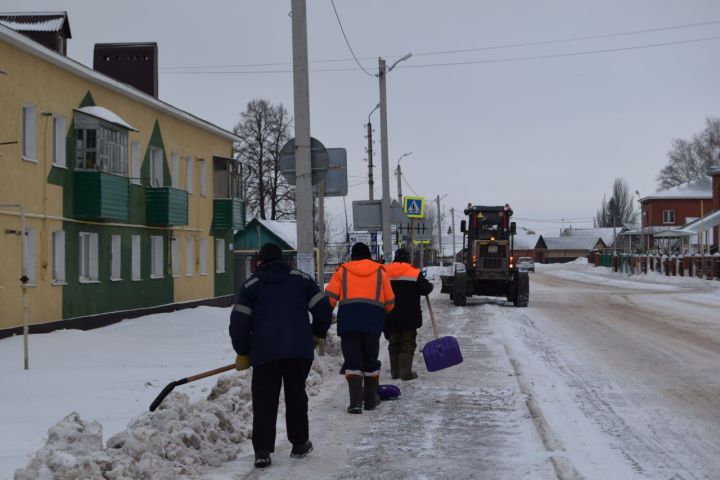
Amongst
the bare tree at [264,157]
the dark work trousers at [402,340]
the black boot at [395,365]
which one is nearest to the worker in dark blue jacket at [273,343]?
the dark work trousers at [402,340]

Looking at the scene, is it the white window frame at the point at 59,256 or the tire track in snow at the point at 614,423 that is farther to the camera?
the white window frame at the point at 59,256

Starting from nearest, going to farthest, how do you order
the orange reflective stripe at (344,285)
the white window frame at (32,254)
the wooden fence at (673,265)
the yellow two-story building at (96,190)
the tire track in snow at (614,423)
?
the tire track in snow at (614,423) < the orange reflective stripe at (344,285) < the yellow two-story building at (96,190) < the white window frame at (32,254) < the wooden fence at (673,265)

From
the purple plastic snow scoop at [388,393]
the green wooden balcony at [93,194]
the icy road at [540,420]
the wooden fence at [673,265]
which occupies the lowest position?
the icy road at [540,420]

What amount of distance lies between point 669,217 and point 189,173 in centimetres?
7200

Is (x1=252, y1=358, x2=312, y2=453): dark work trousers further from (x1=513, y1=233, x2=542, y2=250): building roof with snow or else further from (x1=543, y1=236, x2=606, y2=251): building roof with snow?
(x1=513, y1=233, x2=542, y2=250): building roof with snow

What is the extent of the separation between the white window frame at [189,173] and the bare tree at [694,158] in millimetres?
79680

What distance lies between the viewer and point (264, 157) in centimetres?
6359

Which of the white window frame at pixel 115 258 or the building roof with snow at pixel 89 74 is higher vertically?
the building roof with snow at pixel 89 74

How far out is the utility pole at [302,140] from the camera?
13031 millimetres

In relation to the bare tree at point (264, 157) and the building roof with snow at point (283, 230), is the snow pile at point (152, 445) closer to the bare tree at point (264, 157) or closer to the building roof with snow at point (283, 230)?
the building roof with snow at point (283, 230)

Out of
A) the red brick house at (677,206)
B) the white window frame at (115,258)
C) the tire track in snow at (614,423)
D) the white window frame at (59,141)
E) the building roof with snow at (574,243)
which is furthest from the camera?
the building roof with snow at (574,243)

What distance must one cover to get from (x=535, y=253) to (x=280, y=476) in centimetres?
14853

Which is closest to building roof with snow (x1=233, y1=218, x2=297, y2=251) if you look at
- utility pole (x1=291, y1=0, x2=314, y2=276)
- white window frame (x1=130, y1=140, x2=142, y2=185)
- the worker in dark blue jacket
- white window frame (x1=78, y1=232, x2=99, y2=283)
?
white window frame (x1=130, y1=140, x2=142, y2=185)

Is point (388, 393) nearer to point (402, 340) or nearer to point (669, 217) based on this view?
point (402, 340)
